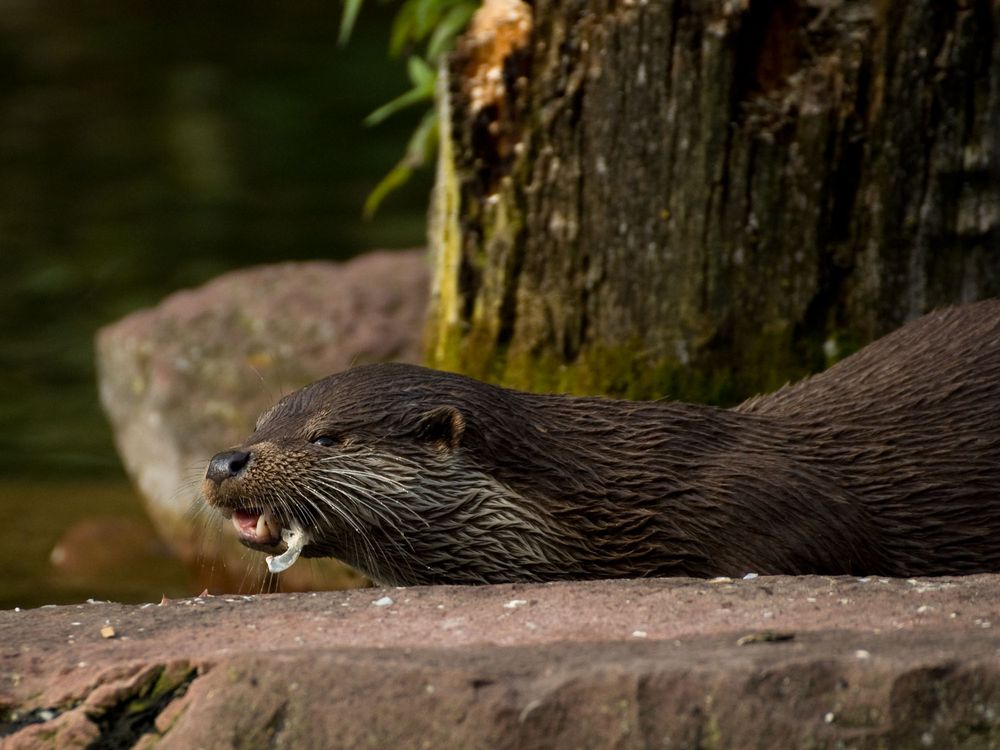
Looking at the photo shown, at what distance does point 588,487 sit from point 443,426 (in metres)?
0.33

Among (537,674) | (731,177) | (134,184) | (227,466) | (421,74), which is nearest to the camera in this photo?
(537,674)

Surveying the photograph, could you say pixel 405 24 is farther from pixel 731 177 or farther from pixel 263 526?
pixel 263 526

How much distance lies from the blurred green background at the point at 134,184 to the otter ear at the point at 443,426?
2.62m

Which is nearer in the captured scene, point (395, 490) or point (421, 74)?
point (395, 490)

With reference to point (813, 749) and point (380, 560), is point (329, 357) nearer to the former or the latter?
point (380, 560)

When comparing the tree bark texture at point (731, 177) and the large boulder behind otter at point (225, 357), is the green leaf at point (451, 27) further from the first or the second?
the large boulder behind otter at point (225, 357)

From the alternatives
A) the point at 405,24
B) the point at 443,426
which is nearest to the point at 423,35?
the point at 405,24

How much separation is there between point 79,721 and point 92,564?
3.69 metres

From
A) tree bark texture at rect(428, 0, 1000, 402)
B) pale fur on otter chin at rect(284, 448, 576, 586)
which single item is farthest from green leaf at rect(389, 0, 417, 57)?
pale fur on otter chin at rect(284, 448, 576, 586)

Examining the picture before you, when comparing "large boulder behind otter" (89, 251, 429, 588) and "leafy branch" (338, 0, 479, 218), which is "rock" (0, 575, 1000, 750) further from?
"large boulder behind otter" (89, 251, 429, 588)

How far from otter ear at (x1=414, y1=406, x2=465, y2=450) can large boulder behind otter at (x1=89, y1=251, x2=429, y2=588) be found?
2.18 meters

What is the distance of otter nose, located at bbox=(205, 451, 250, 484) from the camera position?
153 inches

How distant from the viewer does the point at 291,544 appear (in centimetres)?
396

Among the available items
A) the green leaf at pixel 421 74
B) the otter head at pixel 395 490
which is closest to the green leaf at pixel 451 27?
the green leaf at pixel 421 74
